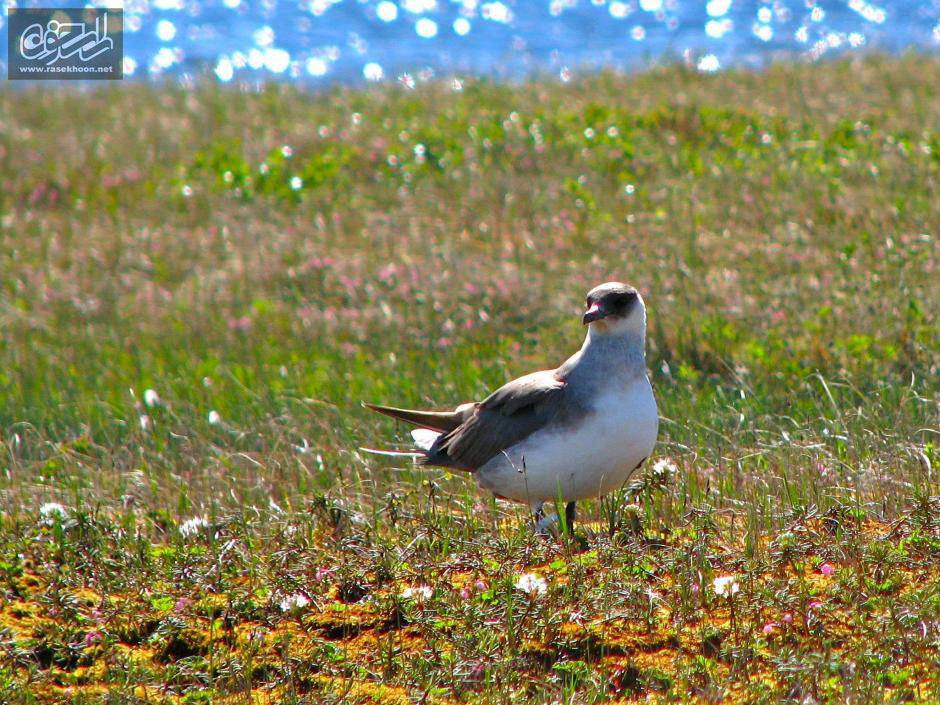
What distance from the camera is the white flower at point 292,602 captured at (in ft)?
15.9

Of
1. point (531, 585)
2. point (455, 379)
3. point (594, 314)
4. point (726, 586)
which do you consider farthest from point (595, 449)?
point (455, 379)

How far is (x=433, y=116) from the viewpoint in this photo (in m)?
15.8

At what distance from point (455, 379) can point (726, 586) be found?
398 centimetres

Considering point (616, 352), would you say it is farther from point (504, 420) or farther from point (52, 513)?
point (52, 513)

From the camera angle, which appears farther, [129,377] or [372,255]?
[372,255]

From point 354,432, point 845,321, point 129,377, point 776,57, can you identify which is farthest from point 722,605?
point 776,57

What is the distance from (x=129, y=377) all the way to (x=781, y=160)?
23.0 feet

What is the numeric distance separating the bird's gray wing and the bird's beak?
330 millimetres

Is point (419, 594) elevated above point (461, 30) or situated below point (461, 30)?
below

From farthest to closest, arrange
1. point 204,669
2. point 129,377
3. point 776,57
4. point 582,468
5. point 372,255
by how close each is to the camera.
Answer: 1. point 776,57
2. point 372,255
3. point 129,377
4. point 582,468
5. point 204,669

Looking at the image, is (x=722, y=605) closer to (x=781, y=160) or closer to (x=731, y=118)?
(x=781, y=160)

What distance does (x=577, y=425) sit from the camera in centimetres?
535

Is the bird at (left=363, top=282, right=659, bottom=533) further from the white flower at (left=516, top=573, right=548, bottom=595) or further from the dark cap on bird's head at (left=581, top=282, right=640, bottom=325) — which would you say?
the white flower at (left=516, top=573, right=548, bottom=595)

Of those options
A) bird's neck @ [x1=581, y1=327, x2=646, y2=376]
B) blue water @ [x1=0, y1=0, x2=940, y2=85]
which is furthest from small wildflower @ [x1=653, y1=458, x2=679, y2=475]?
blue water @ [x1=0, y1=0, x2=940, y2=85]
